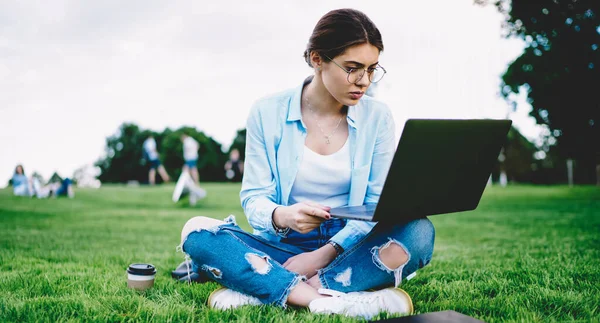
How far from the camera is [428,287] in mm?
2828

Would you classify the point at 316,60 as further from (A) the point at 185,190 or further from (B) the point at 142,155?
(B) the point at 142,155

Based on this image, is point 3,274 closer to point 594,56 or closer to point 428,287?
point 428,287

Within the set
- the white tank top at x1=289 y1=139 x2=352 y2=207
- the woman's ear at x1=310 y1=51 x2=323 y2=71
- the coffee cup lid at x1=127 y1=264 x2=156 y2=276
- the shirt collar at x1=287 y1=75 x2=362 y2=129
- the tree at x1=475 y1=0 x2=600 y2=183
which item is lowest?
the coffee cup lid at x1=127 y1=264 x2=156 y2=276

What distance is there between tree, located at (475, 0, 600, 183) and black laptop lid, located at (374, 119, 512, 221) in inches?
445

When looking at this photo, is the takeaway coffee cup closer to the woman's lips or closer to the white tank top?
the white tank top

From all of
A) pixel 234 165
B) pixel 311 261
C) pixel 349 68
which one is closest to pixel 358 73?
pixel 349 68

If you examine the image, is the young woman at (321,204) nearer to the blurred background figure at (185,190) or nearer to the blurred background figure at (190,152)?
the blurred background figure at (185,190)

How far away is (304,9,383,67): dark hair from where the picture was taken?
2295 millimetres

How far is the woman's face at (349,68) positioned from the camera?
231 cm

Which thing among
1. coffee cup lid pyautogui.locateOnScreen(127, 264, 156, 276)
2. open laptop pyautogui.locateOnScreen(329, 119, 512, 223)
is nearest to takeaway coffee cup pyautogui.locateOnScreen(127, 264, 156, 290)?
coffee cup lid pyautogui.locateOnScreen(127, 264, 156, 276)

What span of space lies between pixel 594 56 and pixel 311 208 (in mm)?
12776

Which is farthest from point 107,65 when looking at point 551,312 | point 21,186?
point 551,312

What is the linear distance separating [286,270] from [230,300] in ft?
1.00

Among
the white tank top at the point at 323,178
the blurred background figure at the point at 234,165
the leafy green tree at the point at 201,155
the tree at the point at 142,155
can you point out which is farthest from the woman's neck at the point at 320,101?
the leafy green tree at the point at 201,155
